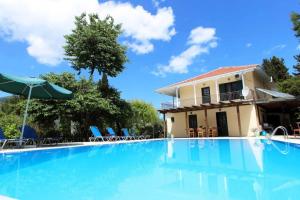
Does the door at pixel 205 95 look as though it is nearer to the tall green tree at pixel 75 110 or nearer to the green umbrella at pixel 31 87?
the tall green tree at pixel 75 110

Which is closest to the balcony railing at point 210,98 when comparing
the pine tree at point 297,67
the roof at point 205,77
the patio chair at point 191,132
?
the roof at point 205,77

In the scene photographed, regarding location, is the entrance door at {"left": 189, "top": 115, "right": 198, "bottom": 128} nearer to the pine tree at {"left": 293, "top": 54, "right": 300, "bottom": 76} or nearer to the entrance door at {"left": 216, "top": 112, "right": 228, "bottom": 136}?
the entrance door at {"left": 216, "top": 112, "right": 228, "bottom": 136}

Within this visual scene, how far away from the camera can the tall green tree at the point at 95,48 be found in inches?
849

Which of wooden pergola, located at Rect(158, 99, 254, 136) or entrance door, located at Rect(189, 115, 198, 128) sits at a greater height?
wooden pergola, located at Rect(158, 99, 254, 136)

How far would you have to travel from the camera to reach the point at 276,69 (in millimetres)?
37469

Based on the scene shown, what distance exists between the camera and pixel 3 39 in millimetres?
17781

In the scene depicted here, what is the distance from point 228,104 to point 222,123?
7.66 feet

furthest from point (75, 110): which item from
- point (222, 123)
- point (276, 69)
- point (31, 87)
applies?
point (276, 69)

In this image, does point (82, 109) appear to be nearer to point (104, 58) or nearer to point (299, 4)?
point (104, 58)

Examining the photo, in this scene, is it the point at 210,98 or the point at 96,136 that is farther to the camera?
the point at 210,98

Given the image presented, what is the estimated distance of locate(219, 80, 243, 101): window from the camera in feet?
66.7

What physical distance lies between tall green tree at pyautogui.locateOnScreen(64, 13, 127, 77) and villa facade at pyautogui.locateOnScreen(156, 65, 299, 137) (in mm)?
5845

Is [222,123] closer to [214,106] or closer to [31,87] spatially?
[214,106]

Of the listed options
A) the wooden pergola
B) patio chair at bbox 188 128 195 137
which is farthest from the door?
patio chair at bbox 188 128 195 137
